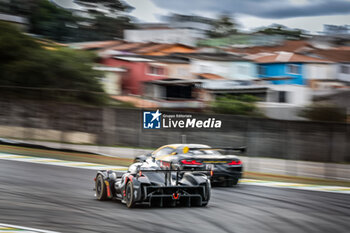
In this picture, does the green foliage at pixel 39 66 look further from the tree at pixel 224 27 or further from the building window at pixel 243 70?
the tree at pixel 224 27

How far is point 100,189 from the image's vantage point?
476 inches

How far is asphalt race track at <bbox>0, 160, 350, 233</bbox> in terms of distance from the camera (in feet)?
30.1

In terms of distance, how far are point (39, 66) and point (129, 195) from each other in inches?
1076

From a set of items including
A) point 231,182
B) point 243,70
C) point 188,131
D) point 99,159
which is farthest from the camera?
point 243,70

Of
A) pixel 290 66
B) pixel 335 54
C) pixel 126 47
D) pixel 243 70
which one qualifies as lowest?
pixel 243 70

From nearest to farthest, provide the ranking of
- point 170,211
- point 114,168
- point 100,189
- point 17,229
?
1. point 17,229
2. point 170,211
3. point 100,189
4. point 114,168

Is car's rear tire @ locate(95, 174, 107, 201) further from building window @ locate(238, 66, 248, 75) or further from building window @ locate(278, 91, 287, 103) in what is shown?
building window @ locate(238, 66, 248, 75)

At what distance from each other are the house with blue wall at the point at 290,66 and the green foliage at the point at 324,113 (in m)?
22.3

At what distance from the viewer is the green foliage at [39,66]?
3612cm

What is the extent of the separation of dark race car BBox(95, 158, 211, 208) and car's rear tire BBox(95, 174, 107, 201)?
4.5 inches

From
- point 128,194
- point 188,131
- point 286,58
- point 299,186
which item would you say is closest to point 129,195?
point 128,194

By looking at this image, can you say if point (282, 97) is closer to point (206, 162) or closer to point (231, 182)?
point (231, 182)

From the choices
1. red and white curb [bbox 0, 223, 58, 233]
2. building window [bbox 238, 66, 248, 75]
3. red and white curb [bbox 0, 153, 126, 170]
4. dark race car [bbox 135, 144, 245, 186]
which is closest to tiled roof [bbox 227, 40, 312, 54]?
building window [bbox 238, 66, 248, 75]

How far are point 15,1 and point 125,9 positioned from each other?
666 inches
